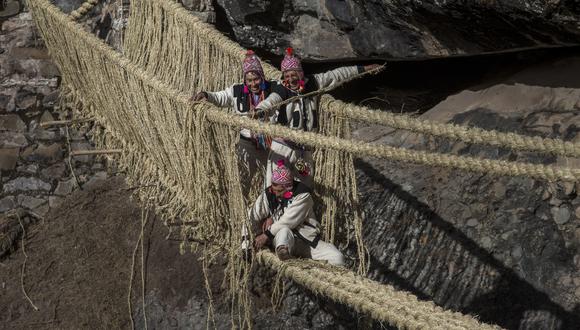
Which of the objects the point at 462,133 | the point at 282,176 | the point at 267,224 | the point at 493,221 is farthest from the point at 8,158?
the point at 462,133

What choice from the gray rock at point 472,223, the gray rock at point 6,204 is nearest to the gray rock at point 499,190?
the gray rock at point 472,223

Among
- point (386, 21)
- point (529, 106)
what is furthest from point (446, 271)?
point (386, 21)

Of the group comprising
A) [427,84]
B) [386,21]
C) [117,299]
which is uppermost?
[386,21]

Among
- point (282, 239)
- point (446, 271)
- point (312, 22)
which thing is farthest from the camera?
point (312, 22)

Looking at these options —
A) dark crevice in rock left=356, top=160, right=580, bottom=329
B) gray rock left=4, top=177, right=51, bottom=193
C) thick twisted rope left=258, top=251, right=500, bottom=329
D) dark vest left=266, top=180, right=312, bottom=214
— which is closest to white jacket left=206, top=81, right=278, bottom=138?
dark vest left=266, top=180, right=312, bottom=214

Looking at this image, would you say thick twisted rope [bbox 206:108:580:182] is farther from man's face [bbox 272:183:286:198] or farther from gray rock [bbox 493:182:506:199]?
gray rock [bbox 493:182:506:199]

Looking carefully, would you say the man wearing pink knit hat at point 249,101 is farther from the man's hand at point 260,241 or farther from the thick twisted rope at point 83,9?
the thick twisted rope at point 83,9

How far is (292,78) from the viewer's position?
4.63 metres

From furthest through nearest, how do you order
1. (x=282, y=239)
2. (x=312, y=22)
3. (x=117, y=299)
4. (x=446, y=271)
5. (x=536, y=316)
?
(x=312, y=22) → (x=117, y=299) → (x=446, y=271) → (x=536, y=316) → (x=282, y=239)

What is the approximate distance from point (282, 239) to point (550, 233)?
1685 mm

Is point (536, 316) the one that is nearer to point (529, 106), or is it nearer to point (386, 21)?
point (529, 106)

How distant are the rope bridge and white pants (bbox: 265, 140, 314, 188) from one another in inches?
3.0

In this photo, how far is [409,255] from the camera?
5305 mm

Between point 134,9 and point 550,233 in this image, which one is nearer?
point 550,233
